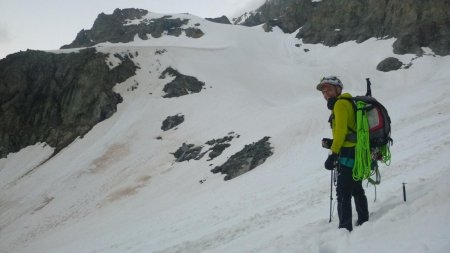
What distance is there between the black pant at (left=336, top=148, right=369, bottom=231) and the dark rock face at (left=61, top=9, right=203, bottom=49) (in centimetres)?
8060

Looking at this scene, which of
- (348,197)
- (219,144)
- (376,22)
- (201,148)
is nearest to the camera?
(348,197)

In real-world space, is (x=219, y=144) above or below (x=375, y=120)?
below

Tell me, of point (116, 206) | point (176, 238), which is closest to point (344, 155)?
point (176, 238)

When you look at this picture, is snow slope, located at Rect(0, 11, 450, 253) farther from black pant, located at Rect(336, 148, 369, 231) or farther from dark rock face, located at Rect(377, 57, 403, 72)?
dark rock face, located at Rect(377, 57, 403, 72)

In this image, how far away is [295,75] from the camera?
175 ft

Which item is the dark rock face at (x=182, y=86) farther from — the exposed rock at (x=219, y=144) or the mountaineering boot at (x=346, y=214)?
the mountaineering boot at (x=346, y=214)

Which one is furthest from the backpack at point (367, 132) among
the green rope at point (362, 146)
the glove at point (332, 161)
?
the glove at point (332, 161)

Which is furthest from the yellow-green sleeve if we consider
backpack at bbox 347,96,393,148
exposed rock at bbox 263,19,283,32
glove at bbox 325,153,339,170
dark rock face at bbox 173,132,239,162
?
exposed rock at bbox 263,19,283,32

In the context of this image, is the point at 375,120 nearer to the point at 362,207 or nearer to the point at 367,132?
the point at 367,132

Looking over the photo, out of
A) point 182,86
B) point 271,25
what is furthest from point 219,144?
point 271,25

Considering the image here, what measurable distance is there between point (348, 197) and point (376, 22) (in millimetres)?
61350

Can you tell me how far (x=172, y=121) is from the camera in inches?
1613

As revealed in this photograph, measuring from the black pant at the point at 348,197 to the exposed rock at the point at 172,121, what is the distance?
112 feet

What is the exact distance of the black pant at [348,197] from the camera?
6.70 metres
